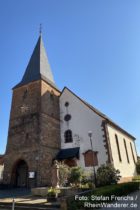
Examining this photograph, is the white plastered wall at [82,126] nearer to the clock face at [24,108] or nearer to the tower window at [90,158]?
the tower window at [90,158]

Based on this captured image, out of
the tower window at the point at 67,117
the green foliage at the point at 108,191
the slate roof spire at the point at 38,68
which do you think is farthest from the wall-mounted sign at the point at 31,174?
the slate roof spire at the point at 38,68

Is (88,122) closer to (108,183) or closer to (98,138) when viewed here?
(98,138)

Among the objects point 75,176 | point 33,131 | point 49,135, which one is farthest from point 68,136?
point 75,176

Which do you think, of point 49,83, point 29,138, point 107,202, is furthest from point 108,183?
point 49,83

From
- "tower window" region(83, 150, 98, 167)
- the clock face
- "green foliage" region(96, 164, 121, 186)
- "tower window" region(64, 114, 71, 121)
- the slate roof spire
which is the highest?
the slate roof spire

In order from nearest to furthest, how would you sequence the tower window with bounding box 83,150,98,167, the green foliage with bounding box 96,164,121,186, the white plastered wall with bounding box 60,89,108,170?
the green foliage with bounding box 96,164,121,186
the tower window with bounding box 83,150,98,167
the white plastered wall with bounding box 60,89,108,170

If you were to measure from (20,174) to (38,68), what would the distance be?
13624 mm

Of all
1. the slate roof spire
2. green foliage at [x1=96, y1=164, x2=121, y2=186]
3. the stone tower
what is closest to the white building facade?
the stone tower

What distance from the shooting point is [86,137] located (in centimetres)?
2153

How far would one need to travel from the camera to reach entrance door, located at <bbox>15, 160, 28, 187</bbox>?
20.8 m

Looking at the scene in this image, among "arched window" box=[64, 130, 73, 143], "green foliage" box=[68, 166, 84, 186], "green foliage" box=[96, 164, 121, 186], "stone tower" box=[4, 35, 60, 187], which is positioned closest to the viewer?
→ "green foliage" box=[68, 166, 84, 186]

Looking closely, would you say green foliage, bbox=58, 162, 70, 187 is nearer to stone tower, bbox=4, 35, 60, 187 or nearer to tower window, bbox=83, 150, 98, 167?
stone tower, bbox=4, 35, 60, 187

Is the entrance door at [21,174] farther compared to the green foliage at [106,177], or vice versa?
the entrance door at [21,174]

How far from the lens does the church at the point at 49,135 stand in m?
19.8
